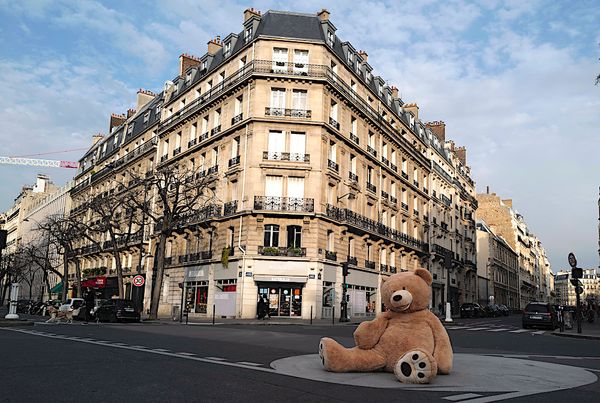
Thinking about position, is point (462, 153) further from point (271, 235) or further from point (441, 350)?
point (441, 350)

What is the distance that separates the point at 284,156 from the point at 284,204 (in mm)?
3153

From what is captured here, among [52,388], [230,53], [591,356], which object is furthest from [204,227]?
[52,388]

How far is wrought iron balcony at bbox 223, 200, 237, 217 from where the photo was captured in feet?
109

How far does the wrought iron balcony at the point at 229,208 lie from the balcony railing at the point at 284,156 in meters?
3.67

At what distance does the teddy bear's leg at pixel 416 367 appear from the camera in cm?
694

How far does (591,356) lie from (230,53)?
31294 millimetres

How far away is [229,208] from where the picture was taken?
110 ft

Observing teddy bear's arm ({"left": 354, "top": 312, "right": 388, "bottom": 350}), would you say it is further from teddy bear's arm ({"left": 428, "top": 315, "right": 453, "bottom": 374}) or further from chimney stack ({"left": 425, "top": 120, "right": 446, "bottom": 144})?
chimney stack ({"left": 425, "top": 120, "right": 446, "bottom": 144})

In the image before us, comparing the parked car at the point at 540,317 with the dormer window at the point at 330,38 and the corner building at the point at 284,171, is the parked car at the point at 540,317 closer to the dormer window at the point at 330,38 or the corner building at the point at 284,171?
the corner building at the point at 284,171

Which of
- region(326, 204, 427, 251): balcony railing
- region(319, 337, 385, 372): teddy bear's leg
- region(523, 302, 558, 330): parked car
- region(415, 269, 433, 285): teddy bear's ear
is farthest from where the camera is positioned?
region(326, 204, 427, 251): balcony railing

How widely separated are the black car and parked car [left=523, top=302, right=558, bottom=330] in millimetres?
21683

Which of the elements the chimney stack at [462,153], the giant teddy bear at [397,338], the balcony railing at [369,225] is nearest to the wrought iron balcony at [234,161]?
the balcony railing at [369,225]

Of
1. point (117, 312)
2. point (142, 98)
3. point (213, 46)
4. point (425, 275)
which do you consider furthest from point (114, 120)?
point (425, 275)

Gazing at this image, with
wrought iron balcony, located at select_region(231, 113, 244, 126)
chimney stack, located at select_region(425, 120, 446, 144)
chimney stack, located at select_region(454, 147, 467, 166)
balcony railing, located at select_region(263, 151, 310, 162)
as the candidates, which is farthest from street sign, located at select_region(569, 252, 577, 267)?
chimney stack, located at select_region(454, 147, 467, 166)
